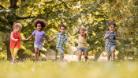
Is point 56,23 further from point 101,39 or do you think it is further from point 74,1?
point 101,39

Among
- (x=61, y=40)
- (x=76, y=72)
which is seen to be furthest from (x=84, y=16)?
(x=76, y=72)

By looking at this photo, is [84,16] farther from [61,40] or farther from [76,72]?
[76,72]

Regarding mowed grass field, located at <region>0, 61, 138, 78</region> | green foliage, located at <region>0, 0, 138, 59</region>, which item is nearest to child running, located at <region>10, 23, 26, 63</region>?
green foliage, located at <region>0, 0, 138, 59</region>

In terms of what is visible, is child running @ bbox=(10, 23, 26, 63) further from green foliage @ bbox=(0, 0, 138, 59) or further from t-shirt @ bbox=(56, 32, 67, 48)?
green foliage @ bbox=(0, 0, 138, 59)

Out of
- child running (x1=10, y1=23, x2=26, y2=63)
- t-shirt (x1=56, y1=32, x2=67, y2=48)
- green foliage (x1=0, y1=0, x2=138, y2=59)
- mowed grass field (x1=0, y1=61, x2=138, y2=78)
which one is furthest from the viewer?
green foliage (x1=0, y1=0, x2=138, y2=59)

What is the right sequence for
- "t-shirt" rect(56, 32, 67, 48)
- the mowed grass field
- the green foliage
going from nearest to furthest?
the mowed grass field → "t-shirt" rect(56, 32, 67, 48) → the green foliage

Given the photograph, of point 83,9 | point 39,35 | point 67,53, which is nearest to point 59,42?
point 39,35

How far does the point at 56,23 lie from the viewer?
29406 millimetres

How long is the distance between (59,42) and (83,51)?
1240 millimetres

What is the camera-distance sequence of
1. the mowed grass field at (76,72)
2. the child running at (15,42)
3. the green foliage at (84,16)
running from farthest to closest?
1. the green foliage at (84,16)
2. the child running at (15,42)
3. the mowed grass field at (76,72)

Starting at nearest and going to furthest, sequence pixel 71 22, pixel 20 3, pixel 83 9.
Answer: pixel 83 9
pixel 71 22
pixel 20 3

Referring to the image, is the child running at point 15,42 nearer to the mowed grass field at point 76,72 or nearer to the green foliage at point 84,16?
the green foliage at point 84,16

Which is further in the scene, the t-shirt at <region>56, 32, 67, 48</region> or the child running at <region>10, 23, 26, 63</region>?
the t-shirt at <region>56, 32, 67, 48</region>

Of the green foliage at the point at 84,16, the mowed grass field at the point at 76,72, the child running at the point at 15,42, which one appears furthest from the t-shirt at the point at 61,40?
the mowed grass field at the point at 76,72
